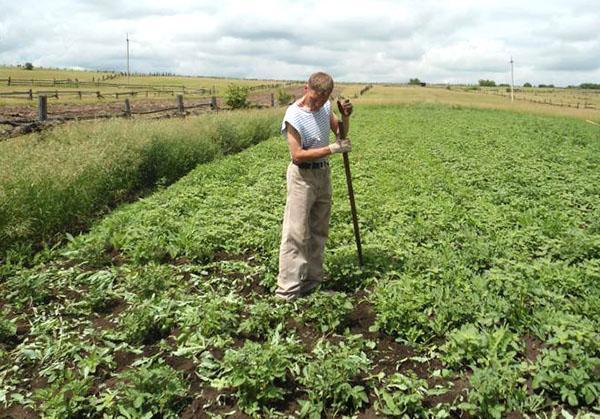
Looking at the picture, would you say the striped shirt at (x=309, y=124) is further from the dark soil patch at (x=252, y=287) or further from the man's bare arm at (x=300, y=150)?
the dark soil patch at (x=252, y=287)

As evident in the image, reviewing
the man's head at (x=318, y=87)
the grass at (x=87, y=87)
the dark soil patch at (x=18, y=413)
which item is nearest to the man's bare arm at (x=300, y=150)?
the man's head at (x=318, y=87)

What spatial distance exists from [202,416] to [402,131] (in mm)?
20645

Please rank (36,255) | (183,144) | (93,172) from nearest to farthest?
(36,255), (93,172), (183,144)

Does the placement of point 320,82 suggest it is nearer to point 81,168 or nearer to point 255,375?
point 255,375

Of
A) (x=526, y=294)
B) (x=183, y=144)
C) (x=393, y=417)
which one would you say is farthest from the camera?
(x=183, y=144)

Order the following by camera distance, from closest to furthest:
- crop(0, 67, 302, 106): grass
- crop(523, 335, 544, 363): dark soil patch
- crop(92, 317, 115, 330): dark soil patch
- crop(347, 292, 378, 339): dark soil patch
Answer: crop(523, 335, 544, 363): dark soil patch < crop(347, 292, 378, 339): dark soil patch < crop(92, 317, 115, 330): dark soil patch < crop(0, 67, 302, 106): grass

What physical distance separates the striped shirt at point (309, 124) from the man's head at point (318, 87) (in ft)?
0.54

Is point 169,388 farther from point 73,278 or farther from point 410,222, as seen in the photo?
point 410,222

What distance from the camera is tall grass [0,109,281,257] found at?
24.3 feet

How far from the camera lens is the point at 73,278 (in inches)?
240

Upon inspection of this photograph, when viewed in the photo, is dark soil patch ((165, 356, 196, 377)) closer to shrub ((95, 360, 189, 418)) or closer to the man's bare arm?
shrub ((95, 360, 189, 418))

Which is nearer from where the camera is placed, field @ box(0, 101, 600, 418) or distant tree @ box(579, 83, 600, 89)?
field @ box(0, 101, 600, 418)

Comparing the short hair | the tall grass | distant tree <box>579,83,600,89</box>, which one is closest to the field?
the tall grass

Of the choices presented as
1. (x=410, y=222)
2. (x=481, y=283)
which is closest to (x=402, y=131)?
(x=410, y=222)
